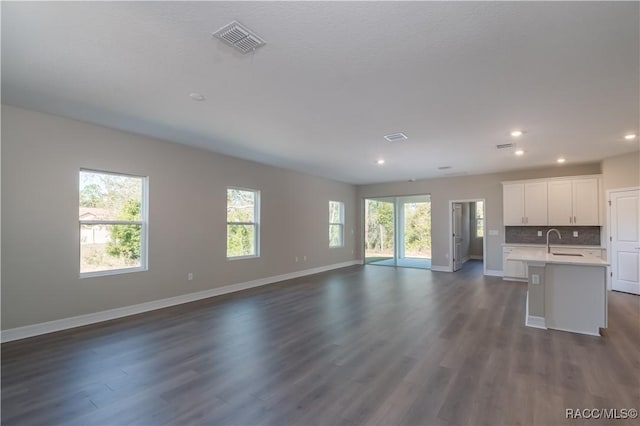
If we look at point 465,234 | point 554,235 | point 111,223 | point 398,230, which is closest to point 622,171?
point 554,235

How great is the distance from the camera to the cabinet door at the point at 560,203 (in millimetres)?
6695

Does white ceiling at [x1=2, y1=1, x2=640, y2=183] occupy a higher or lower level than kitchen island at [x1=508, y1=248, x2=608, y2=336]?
higher

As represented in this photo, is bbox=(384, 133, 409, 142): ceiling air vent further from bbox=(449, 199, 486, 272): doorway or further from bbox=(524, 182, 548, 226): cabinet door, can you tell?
bbox=(449, 199, 486, 272): doorway

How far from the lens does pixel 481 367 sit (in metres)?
2.83

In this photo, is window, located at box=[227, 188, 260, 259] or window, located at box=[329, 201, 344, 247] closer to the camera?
window, located at box=[227, 188, 260, 259]

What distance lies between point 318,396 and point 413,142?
13.0ft

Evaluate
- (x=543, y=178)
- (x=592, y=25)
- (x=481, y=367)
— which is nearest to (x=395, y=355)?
(x=481, y=367)

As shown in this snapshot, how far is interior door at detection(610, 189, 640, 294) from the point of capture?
5738mm

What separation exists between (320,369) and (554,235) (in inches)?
277

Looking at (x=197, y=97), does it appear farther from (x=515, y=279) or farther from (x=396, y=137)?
(x=515, y=279)

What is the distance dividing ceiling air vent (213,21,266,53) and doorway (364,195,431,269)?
27.0ft

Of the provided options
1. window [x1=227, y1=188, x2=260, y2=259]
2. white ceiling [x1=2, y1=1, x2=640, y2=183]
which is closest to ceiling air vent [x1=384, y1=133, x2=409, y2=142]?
white ceiling [x1=2, y1=1, x2=640, y2=183]

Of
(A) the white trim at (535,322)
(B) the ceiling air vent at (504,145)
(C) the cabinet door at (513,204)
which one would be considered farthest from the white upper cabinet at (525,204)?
(A) the white trim at (535,322)

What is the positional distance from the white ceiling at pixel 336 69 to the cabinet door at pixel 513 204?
8.34ft
